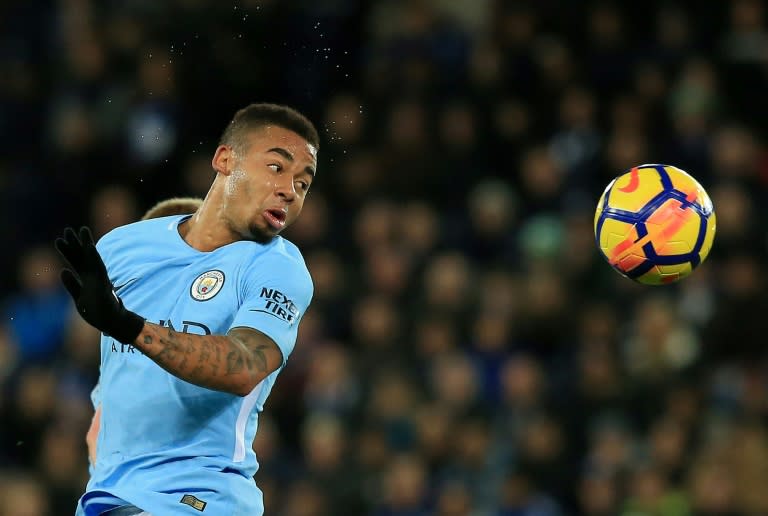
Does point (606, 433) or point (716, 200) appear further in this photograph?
point (716, 200)

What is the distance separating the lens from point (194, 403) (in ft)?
14.1

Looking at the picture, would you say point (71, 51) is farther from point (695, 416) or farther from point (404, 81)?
point (695, 416)

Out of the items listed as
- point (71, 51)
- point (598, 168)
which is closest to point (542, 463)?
point (598, 168)

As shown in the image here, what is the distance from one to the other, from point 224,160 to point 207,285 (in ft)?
1.98

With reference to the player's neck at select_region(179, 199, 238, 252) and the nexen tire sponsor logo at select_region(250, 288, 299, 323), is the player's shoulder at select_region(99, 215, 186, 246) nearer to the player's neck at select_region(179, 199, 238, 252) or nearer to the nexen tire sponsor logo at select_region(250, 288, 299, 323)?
the player's neck at select_region(179, 199, 238, 252)

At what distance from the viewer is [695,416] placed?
9.33 metres

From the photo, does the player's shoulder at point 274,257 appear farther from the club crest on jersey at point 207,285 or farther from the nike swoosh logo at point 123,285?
the nike swoosh logo at point 123,285

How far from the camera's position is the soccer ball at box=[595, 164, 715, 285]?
5457 millimetres

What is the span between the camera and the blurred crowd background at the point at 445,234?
9.52m

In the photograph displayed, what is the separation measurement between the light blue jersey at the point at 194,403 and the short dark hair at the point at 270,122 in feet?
1.51

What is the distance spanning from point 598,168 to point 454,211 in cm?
150

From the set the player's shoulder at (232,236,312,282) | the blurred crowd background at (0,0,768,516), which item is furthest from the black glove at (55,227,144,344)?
the blurred crowd background at (0,0,768,516)

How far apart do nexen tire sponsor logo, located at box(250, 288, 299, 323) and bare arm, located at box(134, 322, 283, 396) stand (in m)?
0.17

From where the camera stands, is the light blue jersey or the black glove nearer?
the black glove
